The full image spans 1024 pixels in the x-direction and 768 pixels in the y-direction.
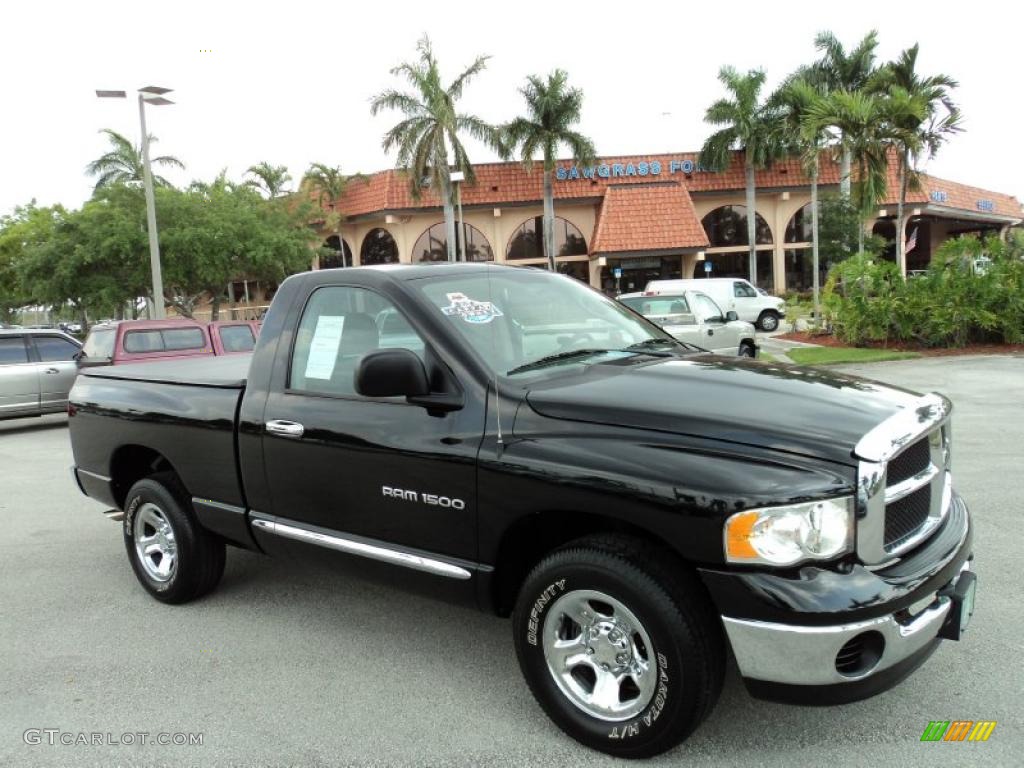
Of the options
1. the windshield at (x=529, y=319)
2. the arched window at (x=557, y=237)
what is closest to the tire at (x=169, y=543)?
the windshield at (x=529, y=319)

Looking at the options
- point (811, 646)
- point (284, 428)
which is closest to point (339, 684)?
point (284, 428)

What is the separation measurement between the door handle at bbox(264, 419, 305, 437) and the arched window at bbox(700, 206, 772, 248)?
3971 centimetres

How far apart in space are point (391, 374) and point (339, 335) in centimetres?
85

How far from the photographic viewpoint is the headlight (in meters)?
2.50

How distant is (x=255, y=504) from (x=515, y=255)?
37.0 m

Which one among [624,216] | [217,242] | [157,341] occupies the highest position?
[624,216]

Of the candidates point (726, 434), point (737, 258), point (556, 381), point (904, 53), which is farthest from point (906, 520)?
point (737, 258)

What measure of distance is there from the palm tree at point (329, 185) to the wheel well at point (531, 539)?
37.1 meters

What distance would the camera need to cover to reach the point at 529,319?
3.75 meters

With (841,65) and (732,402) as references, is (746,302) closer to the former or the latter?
(841,65)

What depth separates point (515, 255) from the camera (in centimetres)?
4034

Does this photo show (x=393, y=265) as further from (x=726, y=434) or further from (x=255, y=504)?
(x=726, y=434)

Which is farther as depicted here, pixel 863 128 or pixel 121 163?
pixel 121 163

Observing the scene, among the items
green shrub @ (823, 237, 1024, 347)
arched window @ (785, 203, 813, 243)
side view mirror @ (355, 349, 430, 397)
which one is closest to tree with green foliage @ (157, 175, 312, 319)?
green shrub @ (823, 237, 1024, 347)
